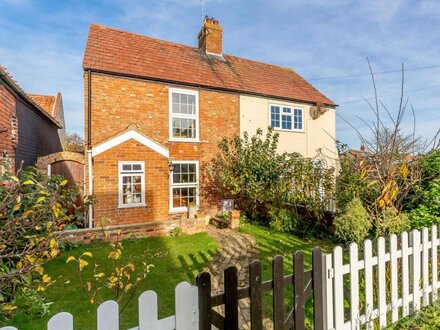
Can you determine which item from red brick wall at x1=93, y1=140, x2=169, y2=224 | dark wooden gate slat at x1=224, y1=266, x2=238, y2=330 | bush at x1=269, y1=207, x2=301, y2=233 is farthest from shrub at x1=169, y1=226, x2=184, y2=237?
dark wooden gate slat at x1=224, y1=266, x2=238, y2=330

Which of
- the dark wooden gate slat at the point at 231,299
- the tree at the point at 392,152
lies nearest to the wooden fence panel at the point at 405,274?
A: the tree at the point at 392,152

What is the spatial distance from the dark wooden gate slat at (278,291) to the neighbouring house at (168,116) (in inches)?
230

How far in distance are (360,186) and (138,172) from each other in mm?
7097

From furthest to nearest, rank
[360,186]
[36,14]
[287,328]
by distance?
1. [36,14]
2. [360,186]
3. [287,328]

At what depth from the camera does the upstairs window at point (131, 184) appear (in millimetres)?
8906

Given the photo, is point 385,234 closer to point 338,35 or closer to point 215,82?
point 215,82

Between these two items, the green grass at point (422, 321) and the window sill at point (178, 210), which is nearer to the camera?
the green grass at point (422, 321)

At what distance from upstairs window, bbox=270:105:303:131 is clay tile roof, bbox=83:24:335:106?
62 centimetres

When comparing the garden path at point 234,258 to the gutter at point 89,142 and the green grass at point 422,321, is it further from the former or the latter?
the gutter at point 89,142

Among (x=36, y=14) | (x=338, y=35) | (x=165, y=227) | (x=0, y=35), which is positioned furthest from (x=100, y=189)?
(x=338, y=35)

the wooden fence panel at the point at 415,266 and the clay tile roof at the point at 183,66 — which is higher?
the clay tile roof at the point at 183,66

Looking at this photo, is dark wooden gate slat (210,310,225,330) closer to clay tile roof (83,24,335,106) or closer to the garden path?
the garden path

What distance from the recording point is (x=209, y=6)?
12.9 m

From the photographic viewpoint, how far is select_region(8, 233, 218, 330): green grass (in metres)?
3.42
